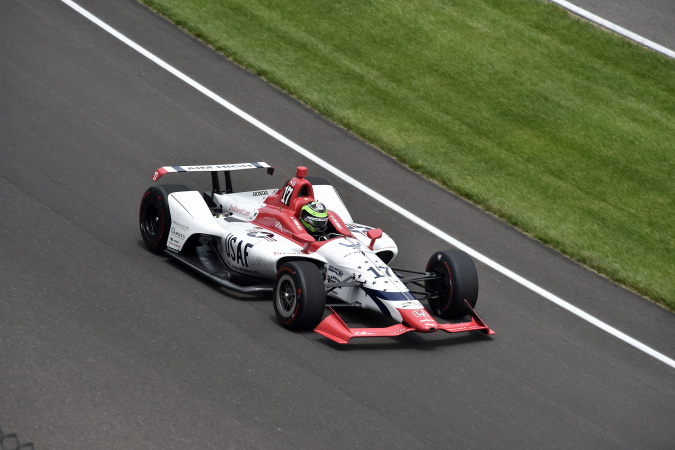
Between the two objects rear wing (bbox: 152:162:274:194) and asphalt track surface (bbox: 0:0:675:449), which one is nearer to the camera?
asphalt track surface (bbox: 0:0:675:449)

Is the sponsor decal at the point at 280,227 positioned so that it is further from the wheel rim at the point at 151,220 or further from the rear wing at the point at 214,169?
the wheel rim at the point at 151,220

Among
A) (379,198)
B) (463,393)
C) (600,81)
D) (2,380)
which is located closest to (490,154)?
(379,198)

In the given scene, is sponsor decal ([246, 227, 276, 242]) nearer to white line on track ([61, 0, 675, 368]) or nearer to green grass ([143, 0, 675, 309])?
white line on track ([61, 0, 675, 368])

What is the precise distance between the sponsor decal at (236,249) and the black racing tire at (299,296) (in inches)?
29.8

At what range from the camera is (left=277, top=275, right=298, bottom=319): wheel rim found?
408 inches

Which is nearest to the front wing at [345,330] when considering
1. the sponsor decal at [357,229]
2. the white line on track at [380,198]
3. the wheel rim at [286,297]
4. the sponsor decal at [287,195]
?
the wheel rim at [286,297]

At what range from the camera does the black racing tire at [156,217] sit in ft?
38.1

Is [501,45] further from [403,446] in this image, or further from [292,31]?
[403,446]

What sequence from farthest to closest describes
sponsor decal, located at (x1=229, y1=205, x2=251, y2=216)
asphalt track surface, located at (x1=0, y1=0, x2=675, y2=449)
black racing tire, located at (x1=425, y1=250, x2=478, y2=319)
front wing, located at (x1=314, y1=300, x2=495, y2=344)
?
1. sponsor decal, located at (x1=229, y1=205, x2=251, y2=216)
2. black racing tire, located at (x1=425, y1=250, x2=478, y2=319)
3. front wing, located at (x1=314, y1=300, x2=495, y2=344)
4. asphalt track surface, located at (x1=0, y1=0, x2=675, y2=449)

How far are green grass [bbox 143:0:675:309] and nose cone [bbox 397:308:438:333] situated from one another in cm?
395

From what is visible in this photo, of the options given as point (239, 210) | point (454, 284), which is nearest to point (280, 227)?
point (239, 210)

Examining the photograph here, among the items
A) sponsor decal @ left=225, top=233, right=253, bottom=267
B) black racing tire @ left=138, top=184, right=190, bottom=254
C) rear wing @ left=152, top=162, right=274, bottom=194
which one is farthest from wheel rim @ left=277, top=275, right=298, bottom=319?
rear wing @ left=152, top=162, right=274, bottom=194

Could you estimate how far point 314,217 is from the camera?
1117cm

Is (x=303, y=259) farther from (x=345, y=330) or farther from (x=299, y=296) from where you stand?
(x=345, y=330)
